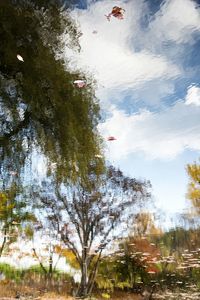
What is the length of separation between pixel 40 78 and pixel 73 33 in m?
0.73

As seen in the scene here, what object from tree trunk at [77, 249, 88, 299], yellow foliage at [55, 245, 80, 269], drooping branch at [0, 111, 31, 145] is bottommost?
tree trunk at [77, 249, 88, 299]

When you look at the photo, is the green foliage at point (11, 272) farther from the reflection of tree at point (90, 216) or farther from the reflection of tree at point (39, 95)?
the reflection of tree at point (39, 95)

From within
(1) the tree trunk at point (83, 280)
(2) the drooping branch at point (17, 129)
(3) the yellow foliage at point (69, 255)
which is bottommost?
(1) the tree trunk at point (83, 280)

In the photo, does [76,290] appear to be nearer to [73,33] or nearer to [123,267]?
[123,267]

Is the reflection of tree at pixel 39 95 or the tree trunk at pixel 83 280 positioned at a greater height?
the reflection of tree at pixel 39 95

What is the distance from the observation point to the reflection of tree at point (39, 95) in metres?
3.86

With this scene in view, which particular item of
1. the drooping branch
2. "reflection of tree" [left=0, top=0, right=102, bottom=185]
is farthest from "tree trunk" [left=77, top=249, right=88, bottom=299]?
the drooping branch

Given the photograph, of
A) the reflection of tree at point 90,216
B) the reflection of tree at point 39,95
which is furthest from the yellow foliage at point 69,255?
the reflection of tree at point 39,95

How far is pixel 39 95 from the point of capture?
155 inches

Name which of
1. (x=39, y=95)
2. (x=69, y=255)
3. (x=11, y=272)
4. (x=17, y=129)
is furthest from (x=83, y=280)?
(x=39, y=95)

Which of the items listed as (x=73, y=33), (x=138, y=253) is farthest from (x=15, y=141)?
(x=138, y=253)

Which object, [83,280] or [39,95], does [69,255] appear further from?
[39,95]

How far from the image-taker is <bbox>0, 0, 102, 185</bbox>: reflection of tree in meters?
3.86

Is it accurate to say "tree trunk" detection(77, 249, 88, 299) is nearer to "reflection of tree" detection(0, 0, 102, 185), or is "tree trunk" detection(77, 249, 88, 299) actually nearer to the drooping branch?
"reflection of tree" detection(0, 0, 102, 185)
